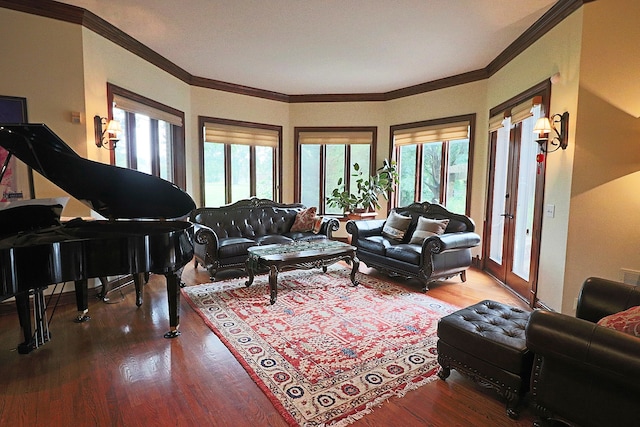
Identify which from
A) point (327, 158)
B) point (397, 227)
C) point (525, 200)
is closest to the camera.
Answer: point (525, 200)

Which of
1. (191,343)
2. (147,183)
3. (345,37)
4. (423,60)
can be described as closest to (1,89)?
(147,183)

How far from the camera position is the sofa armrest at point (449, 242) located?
14.2 feet

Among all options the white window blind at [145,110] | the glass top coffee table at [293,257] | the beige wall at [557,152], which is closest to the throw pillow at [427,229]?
the glass top coffee table at [293,257]

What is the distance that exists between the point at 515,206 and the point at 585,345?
3203 millimetres

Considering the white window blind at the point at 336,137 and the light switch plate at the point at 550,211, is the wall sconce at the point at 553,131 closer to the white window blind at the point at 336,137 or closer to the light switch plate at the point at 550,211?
the light switch plate at the point at 550,211

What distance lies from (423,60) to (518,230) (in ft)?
8.54

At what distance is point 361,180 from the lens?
675 centimetres

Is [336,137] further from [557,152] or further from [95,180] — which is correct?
[95,180]

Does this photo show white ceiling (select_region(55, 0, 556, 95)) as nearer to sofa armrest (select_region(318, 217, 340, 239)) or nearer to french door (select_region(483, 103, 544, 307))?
french door (select_region(483, 103, 544, 307))

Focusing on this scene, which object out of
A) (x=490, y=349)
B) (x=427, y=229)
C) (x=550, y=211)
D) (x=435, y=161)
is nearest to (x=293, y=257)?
(x=427, y=229)

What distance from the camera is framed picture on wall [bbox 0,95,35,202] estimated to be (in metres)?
3.48

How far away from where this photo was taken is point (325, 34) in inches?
164

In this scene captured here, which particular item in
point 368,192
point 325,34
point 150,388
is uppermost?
point 325,34

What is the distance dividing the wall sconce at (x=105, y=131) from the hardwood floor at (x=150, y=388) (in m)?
1.94
